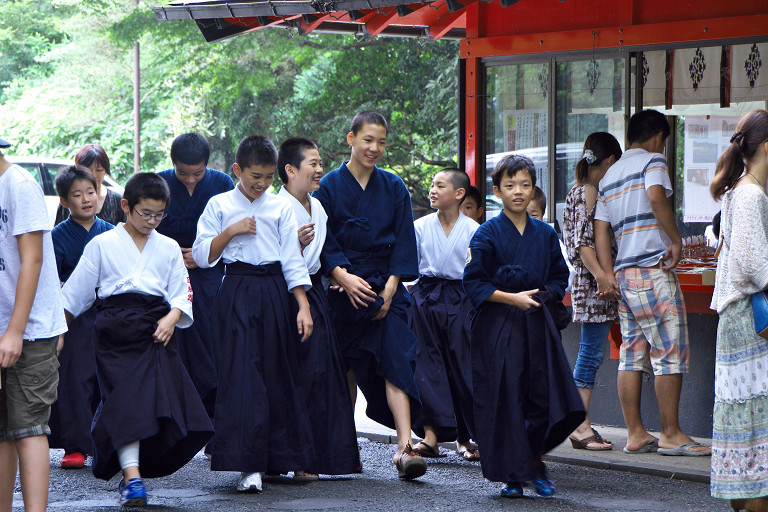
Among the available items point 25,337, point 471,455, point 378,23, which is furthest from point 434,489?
point 378,23

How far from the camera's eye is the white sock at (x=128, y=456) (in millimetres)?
4953

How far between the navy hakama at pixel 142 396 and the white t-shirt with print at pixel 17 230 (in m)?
0.93

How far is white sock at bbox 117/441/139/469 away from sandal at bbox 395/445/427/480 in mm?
1375

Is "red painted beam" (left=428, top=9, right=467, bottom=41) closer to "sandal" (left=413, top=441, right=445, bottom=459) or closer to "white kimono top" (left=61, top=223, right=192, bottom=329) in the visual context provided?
"sandal" (left=413, top=441, right=445, bottom=459)

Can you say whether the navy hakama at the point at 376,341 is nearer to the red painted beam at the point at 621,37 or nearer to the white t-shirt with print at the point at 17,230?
the white t-shirt with print at the point at 17,230

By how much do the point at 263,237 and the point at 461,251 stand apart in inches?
57.4

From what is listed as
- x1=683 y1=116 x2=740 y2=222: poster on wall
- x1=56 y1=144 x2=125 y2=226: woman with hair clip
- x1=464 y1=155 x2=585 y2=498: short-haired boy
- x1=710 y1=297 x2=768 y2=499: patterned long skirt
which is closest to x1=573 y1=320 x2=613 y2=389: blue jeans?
x1=464 y1=155 x2=585 y2=498: short-haired boy

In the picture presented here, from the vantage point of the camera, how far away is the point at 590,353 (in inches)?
264

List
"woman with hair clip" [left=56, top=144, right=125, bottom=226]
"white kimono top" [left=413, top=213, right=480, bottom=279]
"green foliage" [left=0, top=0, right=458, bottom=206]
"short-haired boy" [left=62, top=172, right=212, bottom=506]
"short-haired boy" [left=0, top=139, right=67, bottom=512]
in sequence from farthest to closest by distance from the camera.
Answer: "green foliage" [left=0, top=0, right=458, bottom=206] < "woman with hair clip" [left=56, top=144, right=125, bottom=226] < "white kimono top" [left=413, top=213, right=480, bottom=279] < "short-haired boy" [left=62, top=172, right=212, bottom=506] < "short-haired boy" [left=0, top=139, right=67, bottom=512]

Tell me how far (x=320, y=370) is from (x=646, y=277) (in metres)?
2.15

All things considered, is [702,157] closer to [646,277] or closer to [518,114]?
[518,114]

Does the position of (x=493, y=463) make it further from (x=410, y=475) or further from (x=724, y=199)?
(x=724, y=199)

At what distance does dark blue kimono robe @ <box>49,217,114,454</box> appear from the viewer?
6.01m

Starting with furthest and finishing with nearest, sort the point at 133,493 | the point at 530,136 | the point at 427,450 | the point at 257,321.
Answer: the point at 530,136, the point at 427,450, the point at 257,321, the point at 133,493
